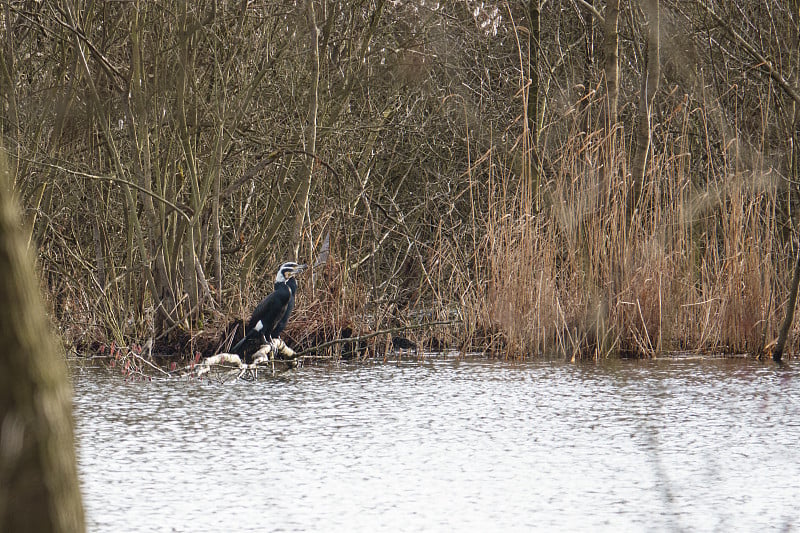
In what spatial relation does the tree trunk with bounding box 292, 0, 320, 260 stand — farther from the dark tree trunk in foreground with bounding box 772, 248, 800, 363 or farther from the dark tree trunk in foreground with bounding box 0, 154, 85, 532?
the dark tree trunk in foreground with bounding box 0, 154, 85, 532

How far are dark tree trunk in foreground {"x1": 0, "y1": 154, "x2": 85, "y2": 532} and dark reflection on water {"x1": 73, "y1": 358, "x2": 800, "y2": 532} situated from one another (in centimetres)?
195

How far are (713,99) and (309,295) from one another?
410 cm

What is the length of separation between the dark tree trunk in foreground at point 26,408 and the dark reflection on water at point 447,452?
1951 mm

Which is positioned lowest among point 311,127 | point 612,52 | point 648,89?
point 311,127

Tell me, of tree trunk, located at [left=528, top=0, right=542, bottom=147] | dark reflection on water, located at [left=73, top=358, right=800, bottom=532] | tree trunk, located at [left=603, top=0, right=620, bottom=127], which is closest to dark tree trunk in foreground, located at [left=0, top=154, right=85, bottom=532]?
dark reflection on water, located at [left=73, top=358, right=800, bottom=532]

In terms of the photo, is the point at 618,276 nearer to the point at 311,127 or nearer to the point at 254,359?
the point at 254,359

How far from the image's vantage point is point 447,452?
4535 mm

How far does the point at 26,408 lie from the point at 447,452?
126 inches

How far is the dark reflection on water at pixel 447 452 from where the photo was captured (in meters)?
3.54

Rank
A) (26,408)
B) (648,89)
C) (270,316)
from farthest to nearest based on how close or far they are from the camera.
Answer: (648,89) → (270,316) → (26,408)

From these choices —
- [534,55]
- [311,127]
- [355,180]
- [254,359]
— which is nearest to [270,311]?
[254,359]

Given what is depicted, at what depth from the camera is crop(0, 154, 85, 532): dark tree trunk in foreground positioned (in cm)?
142

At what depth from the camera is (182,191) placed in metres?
9.30

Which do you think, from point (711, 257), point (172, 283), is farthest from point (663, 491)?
point (172, 283)
